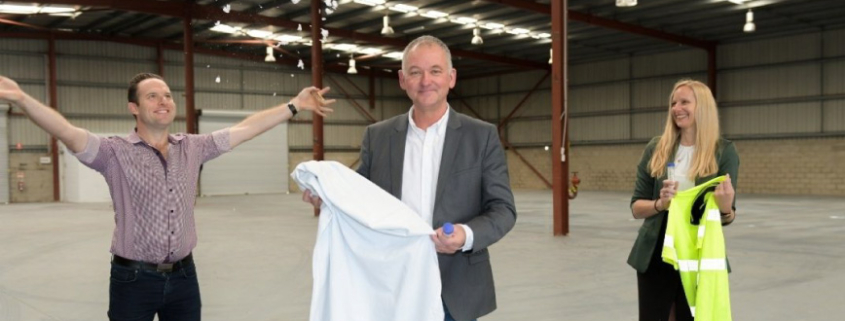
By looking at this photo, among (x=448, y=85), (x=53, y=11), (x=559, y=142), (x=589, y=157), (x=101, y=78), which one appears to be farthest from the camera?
(x=589, y=157)

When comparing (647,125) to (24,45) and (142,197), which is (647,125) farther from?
(142,197)

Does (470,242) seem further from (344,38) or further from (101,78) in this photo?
(101,78)

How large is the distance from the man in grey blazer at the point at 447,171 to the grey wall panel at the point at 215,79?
97.0ft

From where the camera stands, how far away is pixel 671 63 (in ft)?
95.2

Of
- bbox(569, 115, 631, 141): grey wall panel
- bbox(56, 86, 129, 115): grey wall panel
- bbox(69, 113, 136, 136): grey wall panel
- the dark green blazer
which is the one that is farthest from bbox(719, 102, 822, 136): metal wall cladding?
the dark green blazer

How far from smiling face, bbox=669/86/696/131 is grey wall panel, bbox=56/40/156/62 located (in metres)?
28.3

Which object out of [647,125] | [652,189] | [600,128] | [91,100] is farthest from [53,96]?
[652,189]

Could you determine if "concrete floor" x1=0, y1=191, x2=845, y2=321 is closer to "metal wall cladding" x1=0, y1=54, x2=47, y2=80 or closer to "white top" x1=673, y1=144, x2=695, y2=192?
"white top" x1=673, y1=144, x2=695, y2=192

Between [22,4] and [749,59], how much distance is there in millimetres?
25237

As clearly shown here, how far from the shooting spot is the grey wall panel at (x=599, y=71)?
3075 centimetres

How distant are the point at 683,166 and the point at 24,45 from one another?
2839 cm

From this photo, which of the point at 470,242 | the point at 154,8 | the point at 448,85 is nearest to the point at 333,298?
the point at 470,242

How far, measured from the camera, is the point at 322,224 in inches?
103

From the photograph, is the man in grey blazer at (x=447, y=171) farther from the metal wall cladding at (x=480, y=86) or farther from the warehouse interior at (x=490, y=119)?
the metal wall cladding at (x=480, y=86)
